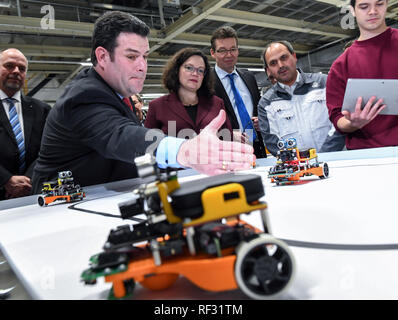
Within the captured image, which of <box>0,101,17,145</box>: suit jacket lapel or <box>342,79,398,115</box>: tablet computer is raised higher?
<box>0,101,17,145</box>: suit jacket lapel

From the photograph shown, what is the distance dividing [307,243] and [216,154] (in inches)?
12.0

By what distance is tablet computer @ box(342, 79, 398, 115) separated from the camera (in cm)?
172

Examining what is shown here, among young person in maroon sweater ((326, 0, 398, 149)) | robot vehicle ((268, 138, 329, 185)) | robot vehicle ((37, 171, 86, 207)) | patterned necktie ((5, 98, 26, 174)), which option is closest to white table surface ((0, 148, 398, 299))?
robot vehicle ((268, 138, 329, 185))

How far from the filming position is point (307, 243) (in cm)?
63

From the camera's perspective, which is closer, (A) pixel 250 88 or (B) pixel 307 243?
(B) pixel 307 243

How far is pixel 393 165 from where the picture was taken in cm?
151

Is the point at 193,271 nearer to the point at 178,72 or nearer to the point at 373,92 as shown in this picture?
the point at 373,92

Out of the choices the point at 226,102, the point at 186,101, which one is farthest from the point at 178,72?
the point at 226,102

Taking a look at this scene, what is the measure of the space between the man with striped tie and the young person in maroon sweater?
2.54 meters

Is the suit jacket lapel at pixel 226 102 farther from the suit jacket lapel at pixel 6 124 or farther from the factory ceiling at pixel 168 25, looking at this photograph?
the factory ceiling at pixel 168 25

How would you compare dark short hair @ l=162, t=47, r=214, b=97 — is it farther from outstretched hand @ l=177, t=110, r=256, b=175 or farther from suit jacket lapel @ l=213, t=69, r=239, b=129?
outstretched hand @ l=177, t=110, r=256, b=175

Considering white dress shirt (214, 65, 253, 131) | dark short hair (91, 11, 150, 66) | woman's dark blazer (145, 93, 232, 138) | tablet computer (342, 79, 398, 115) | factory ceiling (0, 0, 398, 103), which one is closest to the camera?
dark short hair (91, 11, 150, 66)

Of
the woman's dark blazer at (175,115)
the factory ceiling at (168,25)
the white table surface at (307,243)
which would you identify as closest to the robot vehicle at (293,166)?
the white table surface at (307,243)

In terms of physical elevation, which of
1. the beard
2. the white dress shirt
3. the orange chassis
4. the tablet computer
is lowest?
the orange chassis
